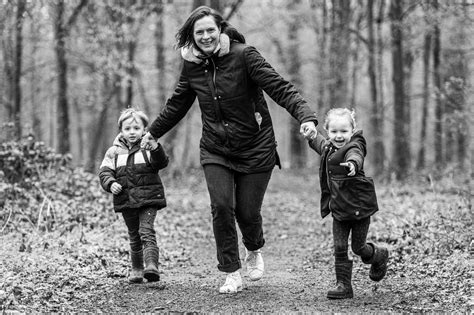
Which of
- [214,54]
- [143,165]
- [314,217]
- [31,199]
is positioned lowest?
[314,217]

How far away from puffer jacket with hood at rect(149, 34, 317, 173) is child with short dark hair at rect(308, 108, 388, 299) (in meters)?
0.52

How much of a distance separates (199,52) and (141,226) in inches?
76.5

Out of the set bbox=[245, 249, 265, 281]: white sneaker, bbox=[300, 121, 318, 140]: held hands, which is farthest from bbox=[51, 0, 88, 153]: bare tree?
bbox=[300, 121, 318, 140]: held hands

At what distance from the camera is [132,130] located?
6.39 metres

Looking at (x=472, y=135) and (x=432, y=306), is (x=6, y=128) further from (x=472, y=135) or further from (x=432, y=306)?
(x=472, y=135)

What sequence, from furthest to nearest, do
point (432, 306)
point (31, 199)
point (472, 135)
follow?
point (472, 135)
point (31, 199)
point (432, 306)

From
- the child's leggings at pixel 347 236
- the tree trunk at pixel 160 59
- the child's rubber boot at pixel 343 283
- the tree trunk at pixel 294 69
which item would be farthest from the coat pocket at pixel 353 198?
the tree trunk at pixel 294 69

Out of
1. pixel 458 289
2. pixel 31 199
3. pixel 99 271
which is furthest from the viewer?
pixel 31 199

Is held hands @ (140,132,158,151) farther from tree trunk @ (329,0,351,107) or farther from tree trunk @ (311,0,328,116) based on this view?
tree trunk @ (311,0,328,116)

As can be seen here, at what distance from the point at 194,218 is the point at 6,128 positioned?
398cm

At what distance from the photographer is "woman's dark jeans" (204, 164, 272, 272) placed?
18.7 feet

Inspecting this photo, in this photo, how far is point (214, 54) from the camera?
5.70 meters

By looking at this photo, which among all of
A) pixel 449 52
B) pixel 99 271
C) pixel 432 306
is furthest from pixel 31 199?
pixel 449 52

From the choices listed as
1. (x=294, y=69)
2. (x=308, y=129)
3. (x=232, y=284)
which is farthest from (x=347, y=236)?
(x=294, y=69)
